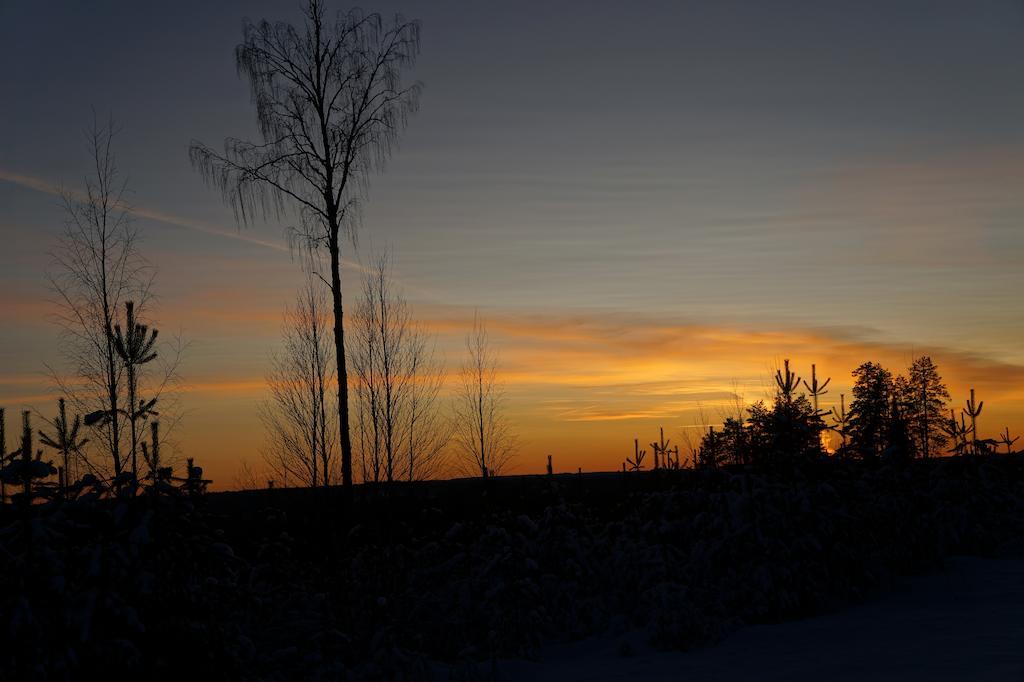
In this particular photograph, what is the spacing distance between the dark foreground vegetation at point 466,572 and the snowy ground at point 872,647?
435 millimetres

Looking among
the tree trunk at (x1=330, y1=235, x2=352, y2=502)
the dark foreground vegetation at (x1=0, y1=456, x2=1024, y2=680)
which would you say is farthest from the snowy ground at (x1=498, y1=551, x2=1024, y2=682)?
the tree trunk at (x1=330, y1=235, x2=352, y2=502)

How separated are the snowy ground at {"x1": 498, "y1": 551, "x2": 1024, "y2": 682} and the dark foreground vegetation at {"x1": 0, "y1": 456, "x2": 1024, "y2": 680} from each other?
0.43 m

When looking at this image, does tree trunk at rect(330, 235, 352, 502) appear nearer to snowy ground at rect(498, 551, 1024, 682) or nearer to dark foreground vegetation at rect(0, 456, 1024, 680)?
dark foreground vegetation at rect(0, 456, 1024, 680)

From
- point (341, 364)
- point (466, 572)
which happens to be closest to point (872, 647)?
→ point (466, 572)

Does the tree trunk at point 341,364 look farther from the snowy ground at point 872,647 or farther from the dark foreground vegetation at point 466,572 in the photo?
the snowy ground at point 872,647

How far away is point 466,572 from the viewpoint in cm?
1255

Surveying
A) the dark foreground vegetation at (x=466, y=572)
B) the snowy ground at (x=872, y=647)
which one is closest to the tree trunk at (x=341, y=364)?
the dark foreground vegetation at (x=466, y=572)

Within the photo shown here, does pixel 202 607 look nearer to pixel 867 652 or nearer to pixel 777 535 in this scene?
pixel 867 652

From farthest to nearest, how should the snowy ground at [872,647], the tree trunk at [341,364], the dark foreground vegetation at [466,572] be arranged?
1. the tree trunk at [341,364]
2. the snowy ground at [872,647]
3. the dark foreground vegetation at [466,572]

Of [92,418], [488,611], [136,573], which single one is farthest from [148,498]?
[488,611]

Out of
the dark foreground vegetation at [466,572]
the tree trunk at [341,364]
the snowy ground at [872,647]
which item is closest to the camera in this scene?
the dark foreground vegetation at [466,572]

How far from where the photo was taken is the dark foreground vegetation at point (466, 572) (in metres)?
6.39

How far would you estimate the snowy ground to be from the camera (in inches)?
320

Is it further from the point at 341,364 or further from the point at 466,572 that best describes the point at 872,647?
the point at 341,364
